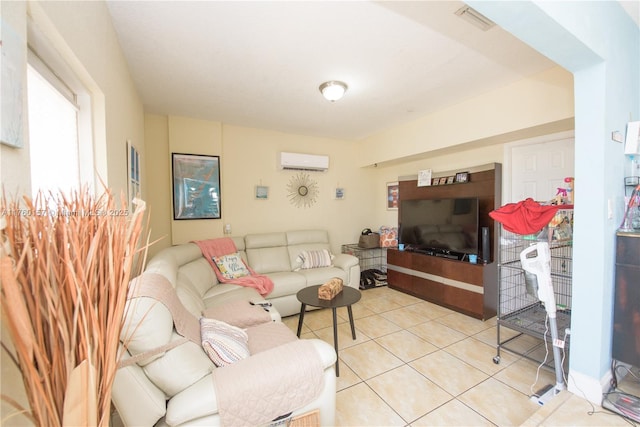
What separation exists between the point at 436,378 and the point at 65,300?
237 cm

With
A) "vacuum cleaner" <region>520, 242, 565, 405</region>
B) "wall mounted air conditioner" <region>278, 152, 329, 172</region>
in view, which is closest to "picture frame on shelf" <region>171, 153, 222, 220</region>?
"wall mounted air conditioner" <region>278, 152, 329, 172</region>

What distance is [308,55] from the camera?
211 centimetres

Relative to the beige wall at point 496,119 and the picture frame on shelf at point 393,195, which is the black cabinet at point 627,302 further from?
the picture frame on shelf at point 393,195

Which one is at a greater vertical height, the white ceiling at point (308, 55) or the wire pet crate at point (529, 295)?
the white ceiling at point (308, 55)

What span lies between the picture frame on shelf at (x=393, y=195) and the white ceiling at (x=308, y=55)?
1.59m

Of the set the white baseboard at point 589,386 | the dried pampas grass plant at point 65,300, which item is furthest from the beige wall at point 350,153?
the dried pampas grass plant at point 65,300

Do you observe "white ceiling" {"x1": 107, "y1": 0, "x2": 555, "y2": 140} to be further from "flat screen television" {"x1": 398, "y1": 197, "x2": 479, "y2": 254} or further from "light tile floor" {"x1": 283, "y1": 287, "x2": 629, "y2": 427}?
"light tile floor" {"x1": 283, "y1": 287, "x2": 629, "y2": 427}

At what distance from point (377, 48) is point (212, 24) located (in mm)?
1188

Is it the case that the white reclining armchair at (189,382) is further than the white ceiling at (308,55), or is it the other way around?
the white ceiling at (308,55)

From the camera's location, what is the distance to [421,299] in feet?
12.4

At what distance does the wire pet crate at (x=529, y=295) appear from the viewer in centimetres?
207

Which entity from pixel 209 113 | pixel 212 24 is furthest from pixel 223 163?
pixel 212 24

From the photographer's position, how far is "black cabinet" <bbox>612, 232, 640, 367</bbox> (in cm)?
160

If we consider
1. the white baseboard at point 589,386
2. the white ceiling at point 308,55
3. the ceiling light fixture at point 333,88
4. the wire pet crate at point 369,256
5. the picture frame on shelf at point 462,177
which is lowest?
the white baseboard at point 589,386
